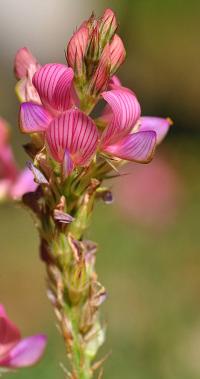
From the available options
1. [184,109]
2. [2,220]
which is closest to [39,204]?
[2,220]

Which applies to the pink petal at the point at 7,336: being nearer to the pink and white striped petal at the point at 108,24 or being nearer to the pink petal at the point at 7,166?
the pink and white striped petal at the point at 108,24

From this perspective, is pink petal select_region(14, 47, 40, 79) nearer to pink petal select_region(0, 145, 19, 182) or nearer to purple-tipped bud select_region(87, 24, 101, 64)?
purple-tipped bud select_region(87, 24, 101, 64)

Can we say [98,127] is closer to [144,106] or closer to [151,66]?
[144,106]

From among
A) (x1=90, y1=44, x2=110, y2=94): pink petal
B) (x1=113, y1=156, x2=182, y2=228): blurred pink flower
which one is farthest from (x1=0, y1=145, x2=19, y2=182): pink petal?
(x1=113, y1=156, x2=182, y2=228): blurred pink flower

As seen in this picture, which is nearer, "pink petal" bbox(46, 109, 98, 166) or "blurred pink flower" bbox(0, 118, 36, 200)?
"pink petal" bbox(46, 109, 98, 166)

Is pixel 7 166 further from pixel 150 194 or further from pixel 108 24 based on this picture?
pixel 150 194

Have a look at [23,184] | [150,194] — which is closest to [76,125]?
[23,184]

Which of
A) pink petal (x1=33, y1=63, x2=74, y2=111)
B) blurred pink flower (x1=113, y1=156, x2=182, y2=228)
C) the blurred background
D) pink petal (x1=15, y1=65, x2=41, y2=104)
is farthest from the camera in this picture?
blurred pink flower (x1=113, y1=156, x2=182, y2=228)
